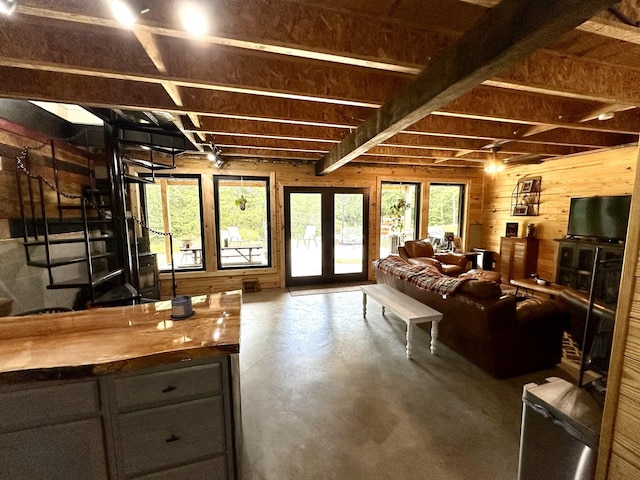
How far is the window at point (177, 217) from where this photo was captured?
4.79m

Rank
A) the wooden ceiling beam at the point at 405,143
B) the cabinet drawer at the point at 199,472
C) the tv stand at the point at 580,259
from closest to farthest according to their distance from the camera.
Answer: the cabinet drawer at the point at 199,472 < the wooden ceiling beam at the point at 405,143 < the tv stand at the point at 580,259

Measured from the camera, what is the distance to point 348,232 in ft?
18.6

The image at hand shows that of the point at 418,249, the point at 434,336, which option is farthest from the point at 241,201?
the point at 434,336

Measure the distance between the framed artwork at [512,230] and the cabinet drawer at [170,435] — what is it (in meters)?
6.31

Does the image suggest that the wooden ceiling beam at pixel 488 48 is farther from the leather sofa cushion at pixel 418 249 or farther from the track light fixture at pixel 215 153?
the leather sofa cushion at pixel 418 249

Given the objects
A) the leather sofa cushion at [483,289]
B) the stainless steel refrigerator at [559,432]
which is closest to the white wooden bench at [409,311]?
the leather sofa cushion at [483,289]

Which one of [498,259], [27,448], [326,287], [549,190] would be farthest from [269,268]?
[549,190]

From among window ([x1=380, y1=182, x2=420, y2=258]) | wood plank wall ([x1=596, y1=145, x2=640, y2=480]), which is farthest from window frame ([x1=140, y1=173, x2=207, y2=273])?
wood plank wall ([x1=596, y1=145, x2=640, y2=480])

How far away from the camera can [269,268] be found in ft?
17.4

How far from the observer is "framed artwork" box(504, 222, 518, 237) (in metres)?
5.56

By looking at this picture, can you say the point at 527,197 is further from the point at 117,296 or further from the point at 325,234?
the point at 117,296

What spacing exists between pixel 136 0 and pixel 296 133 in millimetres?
2177

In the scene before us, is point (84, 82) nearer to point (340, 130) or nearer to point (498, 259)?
point (340, 130)

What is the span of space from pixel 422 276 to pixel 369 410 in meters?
1.63
